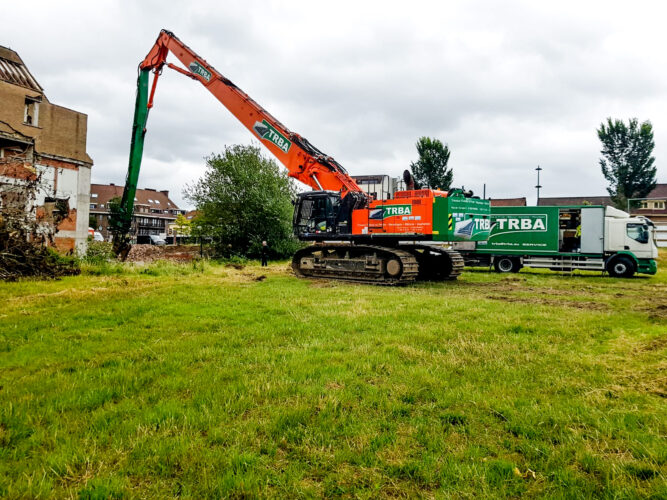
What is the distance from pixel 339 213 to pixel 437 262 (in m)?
3.91

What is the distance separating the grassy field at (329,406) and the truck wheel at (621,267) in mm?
12260

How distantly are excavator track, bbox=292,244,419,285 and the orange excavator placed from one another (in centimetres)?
3

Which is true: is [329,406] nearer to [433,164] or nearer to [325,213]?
[325,213]

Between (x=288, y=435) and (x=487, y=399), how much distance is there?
182 centimetres

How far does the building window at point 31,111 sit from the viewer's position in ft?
57.6

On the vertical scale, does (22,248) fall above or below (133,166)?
below

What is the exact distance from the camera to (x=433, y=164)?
1598 inches

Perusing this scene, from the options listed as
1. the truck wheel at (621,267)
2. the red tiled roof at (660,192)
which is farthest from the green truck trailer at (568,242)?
the red tiled roof at (660,192)

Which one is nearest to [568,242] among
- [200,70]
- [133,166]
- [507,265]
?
[507,265]

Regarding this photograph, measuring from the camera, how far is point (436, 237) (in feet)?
40.9

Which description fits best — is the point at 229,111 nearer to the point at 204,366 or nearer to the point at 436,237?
the point at 436,237

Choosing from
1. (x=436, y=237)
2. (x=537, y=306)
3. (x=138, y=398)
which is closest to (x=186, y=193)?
(x=436, y=237)

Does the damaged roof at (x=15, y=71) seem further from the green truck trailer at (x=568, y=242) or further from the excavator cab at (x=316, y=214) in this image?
the green truck trailer at (x=568, y=242)

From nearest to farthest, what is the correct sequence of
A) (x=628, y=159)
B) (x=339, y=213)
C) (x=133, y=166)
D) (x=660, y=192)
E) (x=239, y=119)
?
(x=339, y=213) → (x=239, y=119) → (x=133, y=166) → (x=628, y=159) → (x=660, y=192)
